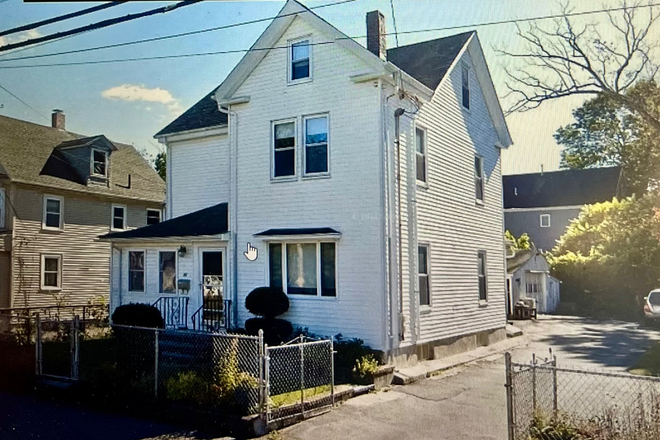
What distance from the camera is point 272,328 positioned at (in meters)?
14.1

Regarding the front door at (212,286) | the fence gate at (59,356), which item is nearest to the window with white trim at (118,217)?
the fence gate at (59,356)

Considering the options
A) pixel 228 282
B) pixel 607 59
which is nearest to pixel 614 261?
pixel 607 59

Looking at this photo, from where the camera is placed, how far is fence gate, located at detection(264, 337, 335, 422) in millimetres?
9219

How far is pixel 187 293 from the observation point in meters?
17.0

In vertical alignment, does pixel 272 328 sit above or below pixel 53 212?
below

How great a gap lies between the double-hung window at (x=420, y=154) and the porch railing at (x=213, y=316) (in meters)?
6.16

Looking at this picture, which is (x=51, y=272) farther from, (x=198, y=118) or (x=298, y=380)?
(x=298, y=380)

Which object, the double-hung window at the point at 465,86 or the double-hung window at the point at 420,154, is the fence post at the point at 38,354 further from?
the double-hung window at the point at 465,86

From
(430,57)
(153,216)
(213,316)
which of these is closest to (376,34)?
(430,57)

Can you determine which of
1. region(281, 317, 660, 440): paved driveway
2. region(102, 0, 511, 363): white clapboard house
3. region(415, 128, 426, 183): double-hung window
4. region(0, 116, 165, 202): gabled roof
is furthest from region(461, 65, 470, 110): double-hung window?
region(0, 116, 165, 202): gabled roof

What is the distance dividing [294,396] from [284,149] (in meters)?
7.29

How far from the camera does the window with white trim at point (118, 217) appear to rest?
27530 mm

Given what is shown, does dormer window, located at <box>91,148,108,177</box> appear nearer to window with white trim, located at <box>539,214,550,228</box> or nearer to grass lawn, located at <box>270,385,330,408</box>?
grass lawn, located at <box>270,385,330,408</box>

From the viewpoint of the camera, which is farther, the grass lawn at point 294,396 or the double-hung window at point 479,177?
the double-hung window at point 479,177
